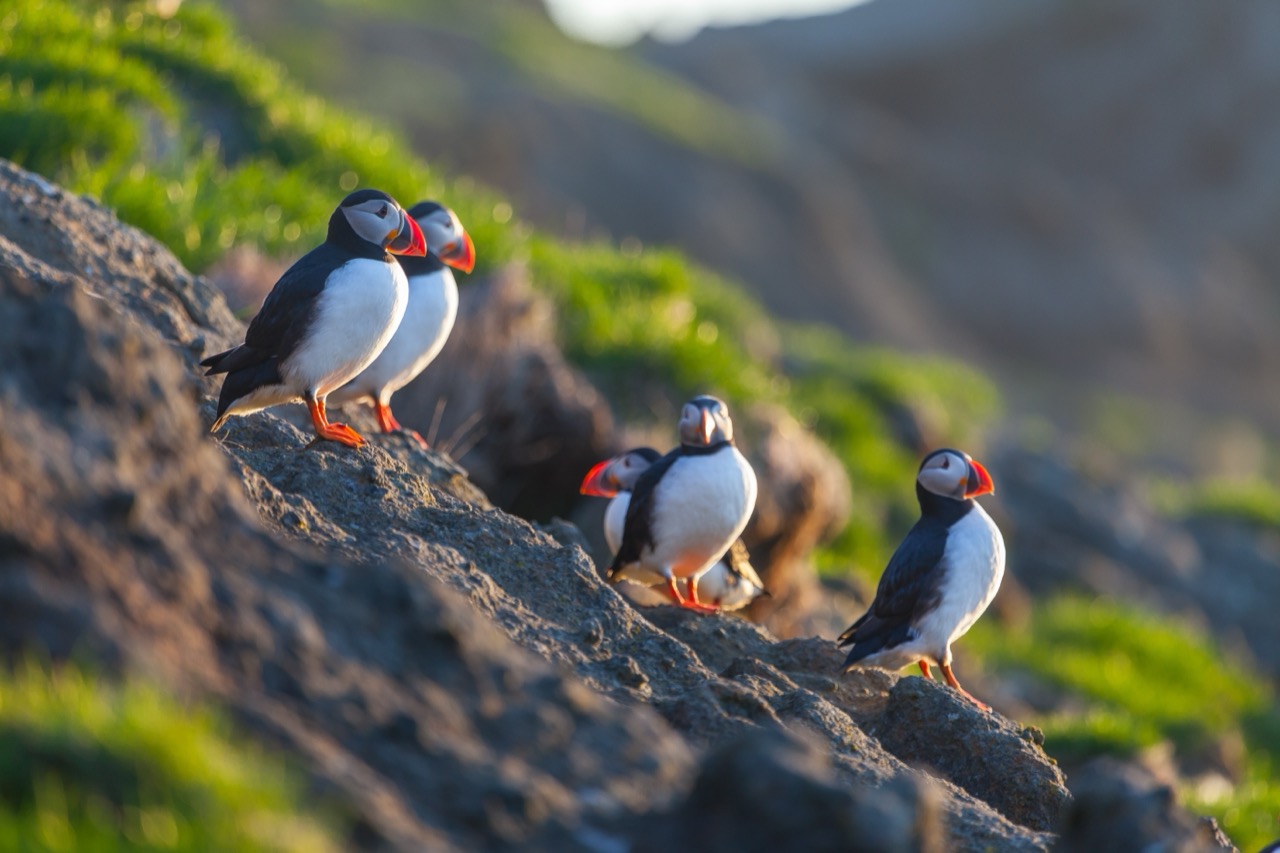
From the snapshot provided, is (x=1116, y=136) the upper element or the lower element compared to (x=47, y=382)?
upper

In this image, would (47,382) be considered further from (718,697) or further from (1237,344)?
(1237,344)

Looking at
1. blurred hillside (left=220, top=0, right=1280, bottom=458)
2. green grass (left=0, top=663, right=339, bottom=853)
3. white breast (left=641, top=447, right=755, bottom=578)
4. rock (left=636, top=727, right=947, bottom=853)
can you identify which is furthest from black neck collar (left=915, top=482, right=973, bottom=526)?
blurred hillside (left=220, top=0, right=1280, bottom=458)

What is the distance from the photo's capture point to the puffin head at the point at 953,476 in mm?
5598

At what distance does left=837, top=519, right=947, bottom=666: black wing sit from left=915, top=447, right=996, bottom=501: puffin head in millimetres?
175

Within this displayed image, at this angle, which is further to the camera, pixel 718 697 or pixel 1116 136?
pixel 1116 136

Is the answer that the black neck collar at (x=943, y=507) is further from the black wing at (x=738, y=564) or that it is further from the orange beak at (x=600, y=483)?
the orange beak at (x=600, y=483)

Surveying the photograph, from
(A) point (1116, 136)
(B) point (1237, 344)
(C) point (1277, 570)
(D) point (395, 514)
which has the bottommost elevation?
(D) point (395, 514)

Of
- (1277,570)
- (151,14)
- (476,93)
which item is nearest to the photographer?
(151,14)

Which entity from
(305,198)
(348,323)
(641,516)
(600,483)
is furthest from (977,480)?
(305,198)

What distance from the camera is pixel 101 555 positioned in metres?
2.68

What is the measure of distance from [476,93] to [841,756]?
28.8m

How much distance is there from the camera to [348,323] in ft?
16.0

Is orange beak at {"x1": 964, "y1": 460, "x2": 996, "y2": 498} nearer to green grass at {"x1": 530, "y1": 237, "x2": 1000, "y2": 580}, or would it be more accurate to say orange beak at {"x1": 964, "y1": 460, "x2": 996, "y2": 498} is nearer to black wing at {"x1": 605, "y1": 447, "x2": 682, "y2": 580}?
black wing at {"x1": 605, "y1": 447, "x2": 682, "y2": 580}

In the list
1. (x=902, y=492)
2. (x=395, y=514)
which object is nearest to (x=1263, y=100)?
(x=902, y=492)
